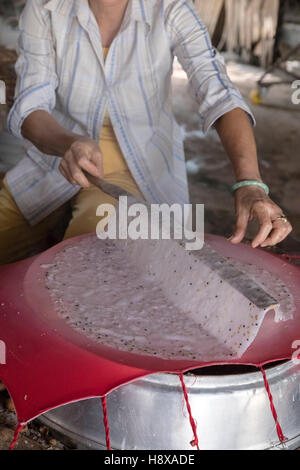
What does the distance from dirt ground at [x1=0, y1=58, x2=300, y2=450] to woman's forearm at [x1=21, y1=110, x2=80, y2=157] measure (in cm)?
70

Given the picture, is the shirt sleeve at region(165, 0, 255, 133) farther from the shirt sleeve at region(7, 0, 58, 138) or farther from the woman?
the shirt sleeve at region(7, 0, 58, 138)

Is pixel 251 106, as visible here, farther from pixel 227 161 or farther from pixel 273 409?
pixel 273 409

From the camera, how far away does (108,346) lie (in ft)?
3.77

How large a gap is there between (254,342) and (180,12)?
3.71ft

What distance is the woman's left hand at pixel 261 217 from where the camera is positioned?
4.38 feet

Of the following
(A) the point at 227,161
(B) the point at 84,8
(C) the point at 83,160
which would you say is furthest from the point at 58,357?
(A) the point at 227,161

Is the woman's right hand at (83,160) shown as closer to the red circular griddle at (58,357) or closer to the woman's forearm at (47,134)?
the woman's forearm at (47,134)

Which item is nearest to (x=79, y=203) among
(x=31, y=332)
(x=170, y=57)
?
(x=170, y=57)

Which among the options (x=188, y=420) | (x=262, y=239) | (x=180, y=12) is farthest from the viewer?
(x=180, y=12)

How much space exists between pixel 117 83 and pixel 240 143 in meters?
0.50

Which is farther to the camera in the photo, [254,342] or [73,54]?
[73,54]

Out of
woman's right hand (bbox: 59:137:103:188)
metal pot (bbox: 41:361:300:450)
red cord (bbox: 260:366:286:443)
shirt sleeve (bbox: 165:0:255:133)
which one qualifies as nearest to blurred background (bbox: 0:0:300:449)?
metal pot (bbox: 41:361:300:450)

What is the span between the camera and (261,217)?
136 cm
